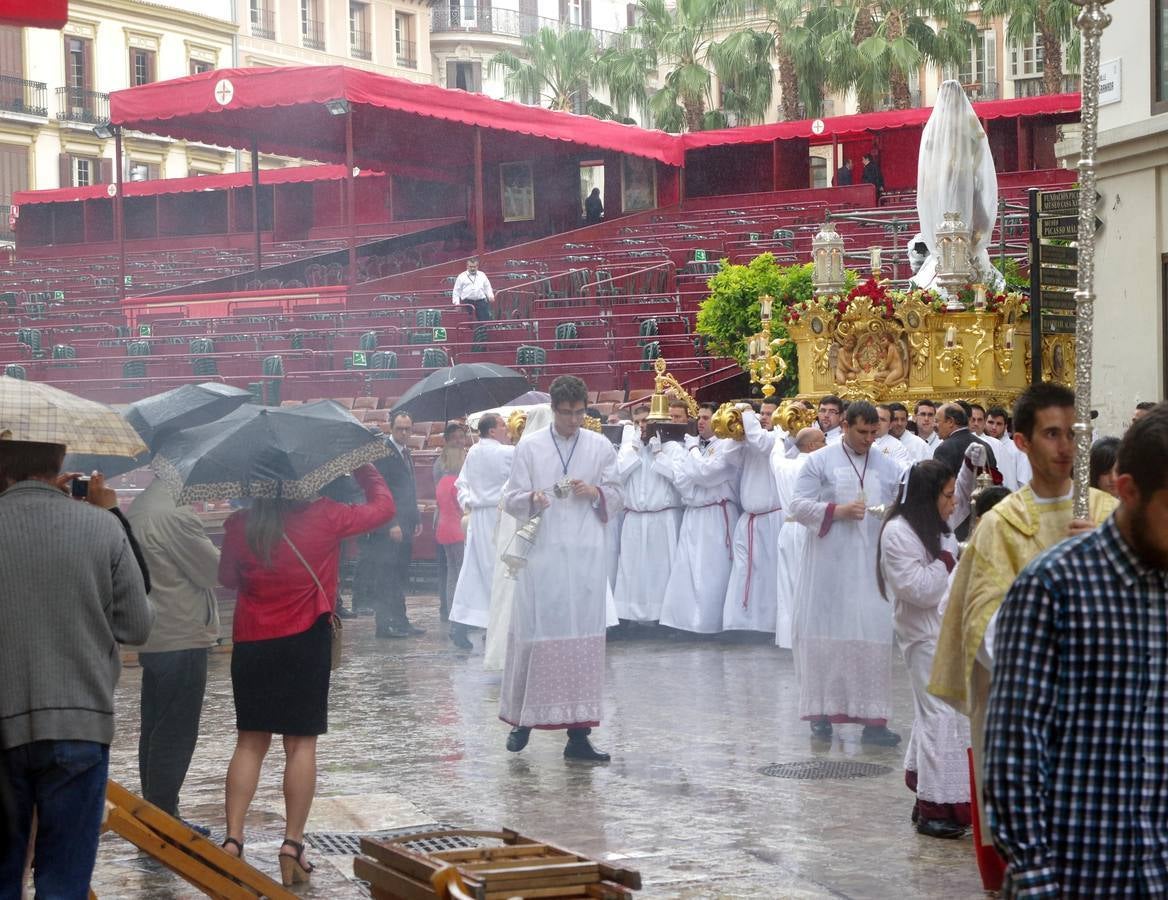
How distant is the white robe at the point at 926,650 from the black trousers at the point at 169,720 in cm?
277

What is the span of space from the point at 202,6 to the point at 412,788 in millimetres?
54545

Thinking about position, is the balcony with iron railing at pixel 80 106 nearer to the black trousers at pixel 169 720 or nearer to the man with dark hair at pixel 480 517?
the man with dark hair at pixel 480 517

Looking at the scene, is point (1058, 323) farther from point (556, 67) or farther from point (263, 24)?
point (263, 24)

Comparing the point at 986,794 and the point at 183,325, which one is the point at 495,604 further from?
the point at 183,325

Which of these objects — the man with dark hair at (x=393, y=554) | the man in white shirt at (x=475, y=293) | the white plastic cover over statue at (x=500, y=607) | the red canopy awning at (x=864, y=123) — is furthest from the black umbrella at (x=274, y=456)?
the red canopy awning at (x=864, y=123)

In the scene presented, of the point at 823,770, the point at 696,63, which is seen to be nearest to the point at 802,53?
the point at 696,63

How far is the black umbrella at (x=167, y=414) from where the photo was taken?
780 centimetres

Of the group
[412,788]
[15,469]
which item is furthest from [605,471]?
[15,469]

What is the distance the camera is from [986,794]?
2.98m

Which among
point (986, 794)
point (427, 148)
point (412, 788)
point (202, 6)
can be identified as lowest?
point (412, 788)

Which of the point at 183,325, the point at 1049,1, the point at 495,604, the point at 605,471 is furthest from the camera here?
the point at 1049,1

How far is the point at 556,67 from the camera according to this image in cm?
5347

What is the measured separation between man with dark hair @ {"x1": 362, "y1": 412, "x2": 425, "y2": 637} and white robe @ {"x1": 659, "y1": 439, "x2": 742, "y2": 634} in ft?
6.98

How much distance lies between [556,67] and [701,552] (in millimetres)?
41776
